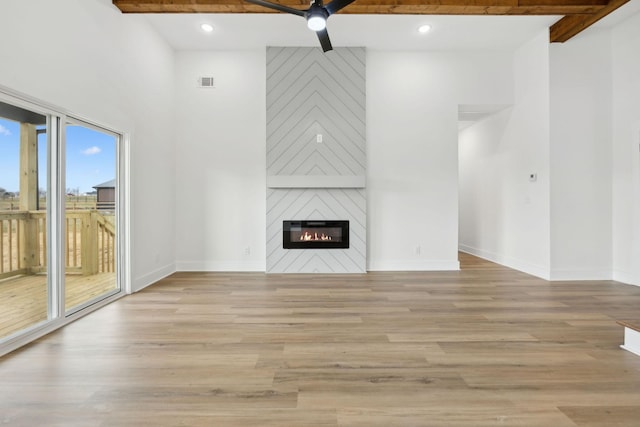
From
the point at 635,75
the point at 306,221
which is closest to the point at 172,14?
the point at 306,221

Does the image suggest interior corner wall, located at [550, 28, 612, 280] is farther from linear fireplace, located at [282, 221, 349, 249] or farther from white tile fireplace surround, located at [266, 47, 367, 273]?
linear fireplace, located at [282, 221, 349, 249]

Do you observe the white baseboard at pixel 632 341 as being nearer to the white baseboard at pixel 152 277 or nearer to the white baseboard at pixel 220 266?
the white baseboard at pixel 220 266

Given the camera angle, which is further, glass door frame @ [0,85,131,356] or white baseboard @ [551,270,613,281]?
white baseboard @ [551,270,613,281]

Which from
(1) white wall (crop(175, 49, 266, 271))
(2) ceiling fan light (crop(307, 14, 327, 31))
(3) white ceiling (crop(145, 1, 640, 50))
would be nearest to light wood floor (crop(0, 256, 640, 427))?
(1) white wall (crop(175, 49, 266, 271))

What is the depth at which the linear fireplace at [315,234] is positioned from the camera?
14.5 ft

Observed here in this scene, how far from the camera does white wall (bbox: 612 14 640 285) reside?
3.64 m

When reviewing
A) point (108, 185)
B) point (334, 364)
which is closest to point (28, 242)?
point (108, 185)

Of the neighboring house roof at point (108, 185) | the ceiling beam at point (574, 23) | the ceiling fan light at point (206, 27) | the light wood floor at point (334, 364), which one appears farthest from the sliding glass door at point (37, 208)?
the ceiling beam at point (574, 23)

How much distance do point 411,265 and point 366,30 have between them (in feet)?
10.8

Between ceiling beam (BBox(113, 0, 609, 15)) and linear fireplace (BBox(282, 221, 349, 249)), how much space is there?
8.69 feet

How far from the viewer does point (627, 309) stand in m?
2.81

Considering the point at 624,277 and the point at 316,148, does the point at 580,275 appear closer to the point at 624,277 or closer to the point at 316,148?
the point at 624,277

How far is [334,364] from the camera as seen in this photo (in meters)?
1.87

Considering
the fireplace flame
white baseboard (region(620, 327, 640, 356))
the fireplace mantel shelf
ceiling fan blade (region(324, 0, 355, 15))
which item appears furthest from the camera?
the fireplace flame
